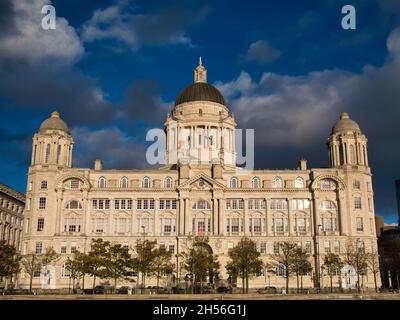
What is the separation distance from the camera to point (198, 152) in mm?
123375

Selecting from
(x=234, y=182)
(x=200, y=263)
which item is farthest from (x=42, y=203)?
(x=234, y=182)

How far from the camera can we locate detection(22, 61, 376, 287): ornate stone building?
344ft

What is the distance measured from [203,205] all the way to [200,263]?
1968 cm

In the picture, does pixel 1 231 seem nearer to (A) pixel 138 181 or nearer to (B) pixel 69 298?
(A) pixel 138 181

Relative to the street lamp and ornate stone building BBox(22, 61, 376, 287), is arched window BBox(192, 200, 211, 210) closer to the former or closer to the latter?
ornate stone building BBox(22, 61, 376, 287)

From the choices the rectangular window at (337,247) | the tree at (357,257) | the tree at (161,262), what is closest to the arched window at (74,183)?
the tree at (161,262)

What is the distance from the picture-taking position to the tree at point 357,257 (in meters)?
94.1

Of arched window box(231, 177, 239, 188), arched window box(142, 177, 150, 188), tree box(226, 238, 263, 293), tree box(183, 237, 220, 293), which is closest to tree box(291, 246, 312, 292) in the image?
tree box(226, 238, 263, 293)

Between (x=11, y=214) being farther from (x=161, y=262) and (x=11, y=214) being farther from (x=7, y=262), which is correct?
(x=161, y=262)
